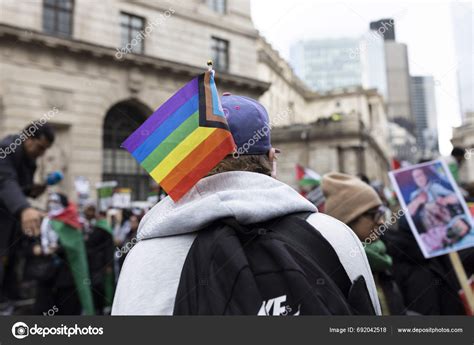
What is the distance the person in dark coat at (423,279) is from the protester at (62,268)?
4.83 metres

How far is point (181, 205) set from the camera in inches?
63.1

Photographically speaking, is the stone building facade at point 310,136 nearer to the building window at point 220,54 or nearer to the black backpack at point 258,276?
the building window at point 220,54

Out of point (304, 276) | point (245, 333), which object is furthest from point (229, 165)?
point (245, 333)

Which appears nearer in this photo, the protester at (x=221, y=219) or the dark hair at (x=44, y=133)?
the protester at (x=221, y=219)

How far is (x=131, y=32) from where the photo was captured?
18.7m

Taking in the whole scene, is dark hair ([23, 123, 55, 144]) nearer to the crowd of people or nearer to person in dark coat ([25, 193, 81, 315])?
the crowd of people

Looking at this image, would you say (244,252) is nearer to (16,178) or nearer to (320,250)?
(320,250)

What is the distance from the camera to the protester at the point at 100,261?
7.40 metres

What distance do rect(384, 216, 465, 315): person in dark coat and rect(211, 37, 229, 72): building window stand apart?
A: 1815 cm

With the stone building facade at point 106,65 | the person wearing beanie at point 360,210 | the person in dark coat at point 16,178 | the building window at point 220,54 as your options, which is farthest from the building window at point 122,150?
the person wearing beanie at point 360,210

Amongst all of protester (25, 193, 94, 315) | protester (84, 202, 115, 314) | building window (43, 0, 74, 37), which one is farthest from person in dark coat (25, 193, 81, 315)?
building window (43, 0, 74, 37)

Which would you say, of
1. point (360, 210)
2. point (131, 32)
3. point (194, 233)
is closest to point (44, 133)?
point (360, 210)

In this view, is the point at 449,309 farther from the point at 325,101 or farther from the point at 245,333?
the point at 325,101

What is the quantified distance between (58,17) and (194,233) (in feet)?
57.4
